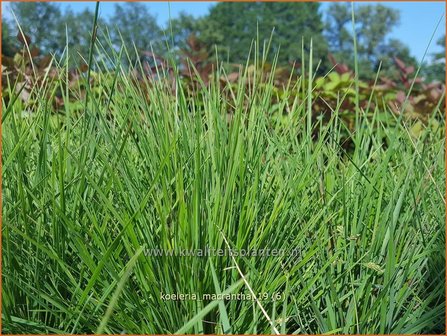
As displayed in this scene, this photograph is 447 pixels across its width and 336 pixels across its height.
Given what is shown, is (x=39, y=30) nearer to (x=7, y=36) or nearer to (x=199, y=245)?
(x=199, y=245)

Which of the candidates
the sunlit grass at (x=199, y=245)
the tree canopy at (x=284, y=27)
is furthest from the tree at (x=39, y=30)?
the tree canopy at (x=284, y=27)

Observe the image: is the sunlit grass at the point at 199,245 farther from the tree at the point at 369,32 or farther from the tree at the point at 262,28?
the tree at the point at 369,32

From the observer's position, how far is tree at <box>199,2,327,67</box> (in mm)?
24672

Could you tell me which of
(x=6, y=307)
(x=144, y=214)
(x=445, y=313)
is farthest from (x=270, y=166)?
(x=6, y=307)

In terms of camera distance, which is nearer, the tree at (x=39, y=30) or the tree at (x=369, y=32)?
the tree at (x=39, y=30)

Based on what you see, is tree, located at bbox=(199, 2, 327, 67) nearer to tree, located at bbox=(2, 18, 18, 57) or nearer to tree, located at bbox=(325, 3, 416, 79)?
tree, located at bbox=(325, 3, 416, 79)

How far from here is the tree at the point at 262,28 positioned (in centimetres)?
2467

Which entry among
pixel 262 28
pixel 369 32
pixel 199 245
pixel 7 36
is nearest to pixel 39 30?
pixel 199 245

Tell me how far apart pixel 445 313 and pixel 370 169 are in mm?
518

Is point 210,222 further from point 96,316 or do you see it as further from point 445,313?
point 445,313

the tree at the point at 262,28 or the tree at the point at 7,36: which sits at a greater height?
the tree at the point at 262,28

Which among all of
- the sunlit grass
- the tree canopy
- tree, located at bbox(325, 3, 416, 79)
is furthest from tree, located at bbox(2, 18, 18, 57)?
tree, located at bbox(325, 3, 416, 79)

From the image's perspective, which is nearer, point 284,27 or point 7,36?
point 7,36

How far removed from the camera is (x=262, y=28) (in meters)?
23.0
